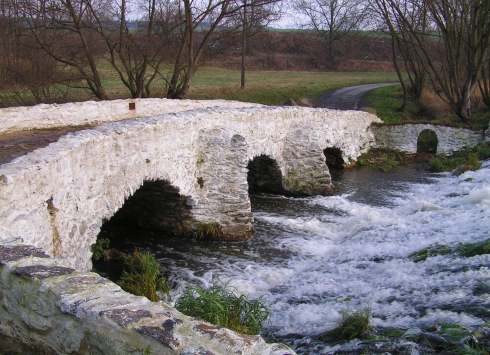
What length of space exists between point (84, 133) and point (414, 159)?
48.6ft

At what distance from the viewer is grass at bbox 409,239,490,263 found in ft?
19.8

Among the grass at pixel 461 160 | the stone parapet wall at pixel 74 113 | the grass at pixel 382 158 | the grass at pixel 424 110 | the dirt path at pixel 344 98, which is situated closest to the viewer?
the stone parapet wall at pixel 74 113

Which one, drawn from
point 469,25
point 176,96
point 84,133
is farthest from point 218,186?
point 469,25

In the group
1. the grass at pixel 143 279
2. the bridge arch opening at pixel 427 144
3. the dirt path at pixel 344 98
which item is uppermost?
the dirt path at pixel 344 98

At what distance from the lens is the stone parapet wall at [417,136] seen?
55.7 ft

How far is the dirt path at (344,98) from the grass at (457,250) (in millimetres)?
17242

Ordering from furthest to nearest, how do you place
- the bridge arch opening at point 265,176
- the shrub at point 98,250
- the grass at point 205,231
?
the bridge arch opening at point 265,176
the grass at point 205,231
the shrub at point 98,250

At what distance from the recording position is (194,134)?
8781 millimetres

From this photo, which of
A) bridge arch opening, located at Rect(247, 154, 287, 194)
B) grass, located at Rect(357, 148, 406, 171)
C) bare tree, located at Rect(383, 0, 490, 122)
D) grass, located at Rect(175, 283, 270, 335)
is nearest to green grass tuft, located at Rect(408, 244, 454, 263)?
grass, located at Rect(175, 283, 270, 335)

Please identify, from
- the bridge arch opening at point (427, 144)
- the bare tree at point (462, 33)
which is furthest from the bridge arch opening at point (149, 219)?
the bare tree at point (462, 33)

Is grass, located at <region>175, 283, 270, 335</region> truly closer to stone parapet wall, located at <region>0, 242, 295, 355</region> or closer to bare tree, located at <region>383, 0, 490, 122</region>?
stone parapet wall, located at <region>0, 242, 295, 355</region>

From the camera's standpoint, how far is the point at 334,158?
16484 millimetres

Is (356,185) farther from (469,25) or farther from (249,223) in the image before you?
(469,25)

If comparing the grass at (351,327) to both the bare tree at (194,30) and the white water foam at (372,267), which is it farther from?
the bare tree at (194,30)
